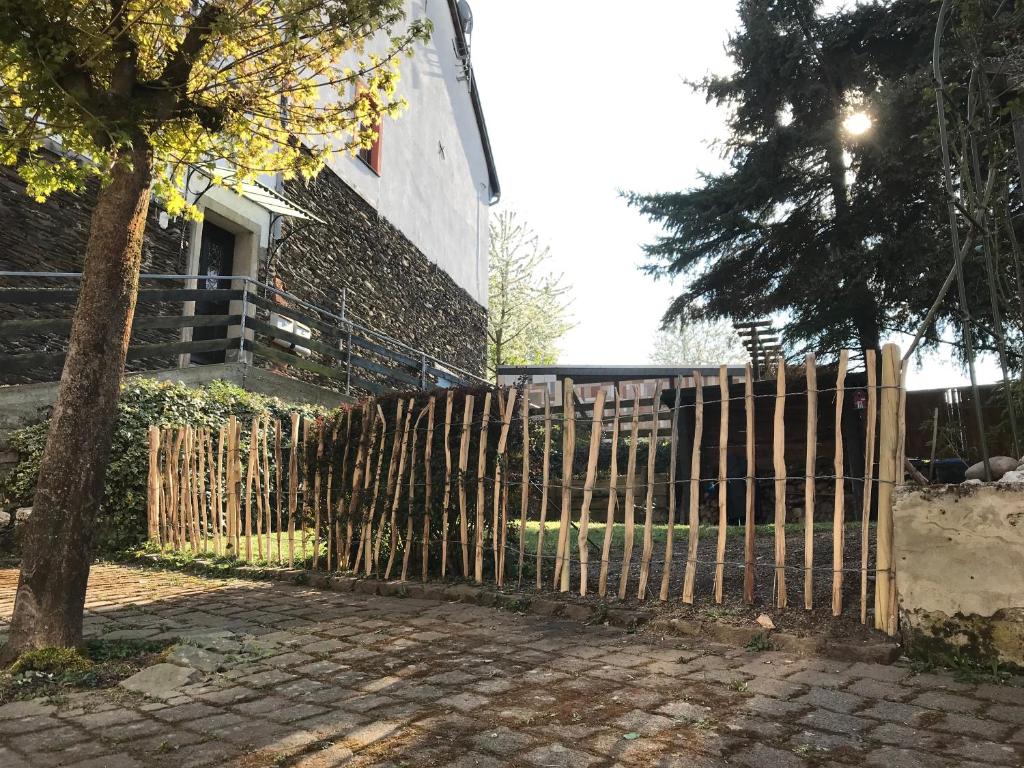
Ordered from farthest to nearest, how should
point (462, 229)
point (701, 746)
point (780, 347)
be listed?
1. point (462, 229)
2. point (780, 347)
3. point (701, 746)

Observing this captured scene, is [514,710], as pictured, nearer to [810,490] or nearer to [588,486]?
[810,490]

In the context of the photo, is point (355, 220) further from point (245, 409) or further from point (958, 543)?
point (958, 543)

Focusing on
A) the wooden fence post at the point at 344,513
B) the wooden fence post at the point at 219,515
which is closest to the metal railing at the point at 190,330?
the wooden fence post at the point at 219,515

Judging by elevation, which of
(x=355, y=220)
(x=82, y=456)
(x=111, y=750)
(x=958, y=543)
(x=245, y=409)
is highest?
(x=355, y=220)

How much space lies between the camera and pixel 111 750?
248 centimetres

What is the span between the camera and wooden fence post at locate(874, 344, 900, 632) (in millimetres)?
3678

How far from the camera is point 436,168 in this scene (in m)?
19.7

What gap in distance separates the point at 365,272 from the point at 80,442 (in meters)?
12.3

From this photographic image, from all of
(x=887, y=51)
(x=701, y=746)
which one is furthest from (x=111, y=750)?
(x=887, y=51)

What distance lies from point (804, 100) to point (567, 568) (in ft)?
38.3

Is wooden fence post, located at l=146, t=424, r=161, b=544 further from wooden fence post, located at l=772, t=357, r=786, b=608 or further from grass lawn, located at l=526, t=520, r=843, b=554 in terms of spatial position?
wooden fence post, located at l=772, t=357, r=786, b=608

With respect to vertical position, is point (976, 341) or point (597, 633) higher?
point (976, 341)

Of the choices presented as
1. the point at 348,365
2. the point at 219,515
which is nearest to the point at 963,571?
the point at 219,515

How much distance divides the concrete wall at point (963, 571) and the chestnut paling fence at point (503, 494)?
20 cm
